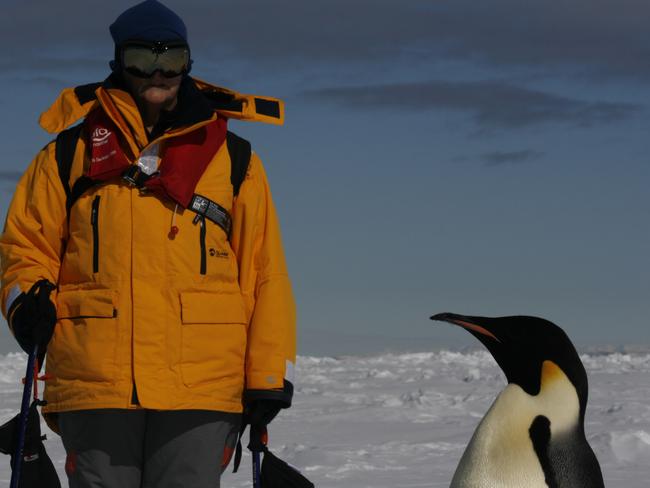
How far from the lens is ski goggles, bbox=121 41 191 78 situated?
11.8ft

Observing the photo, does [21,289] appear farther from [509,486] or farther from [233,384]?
[509,486]

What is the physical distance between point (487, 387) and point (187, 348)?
1217 cm

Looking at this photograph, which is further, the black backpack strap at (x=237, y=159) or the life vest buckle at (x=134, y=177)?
the black backpack strap at (x=237, y=159)

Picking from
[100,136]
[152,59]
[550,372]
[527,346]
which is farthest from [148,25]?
[550,372]

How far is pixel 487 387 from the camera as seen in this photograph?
1520 cm

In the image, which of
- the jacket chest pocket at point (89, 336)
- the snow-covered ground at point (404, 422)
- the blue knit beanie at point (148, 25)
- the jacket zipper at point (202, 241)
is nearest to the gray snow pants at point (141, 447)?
the jacket chest pocket at point (89, 336)

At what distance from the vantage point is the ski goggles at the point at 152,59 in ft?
11.8

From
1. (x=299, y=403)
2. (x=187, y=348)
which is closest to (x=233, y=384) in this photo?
(x=187, y=348)

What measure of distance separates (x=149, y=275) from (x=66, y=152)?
0.55 m

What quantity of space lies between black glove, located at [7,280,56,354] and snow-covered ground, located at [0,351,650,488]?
3.94 m

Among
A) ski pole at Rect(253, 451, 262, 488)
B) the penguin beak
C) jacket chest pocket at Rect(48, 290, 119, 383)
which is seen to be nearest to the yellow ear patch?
the penguin beak

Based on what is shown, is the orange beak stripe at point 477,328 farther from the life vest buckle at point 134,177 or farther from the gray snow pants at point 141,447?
the life vest buckle at point 134,177

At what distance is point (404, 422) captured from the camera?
1123cm

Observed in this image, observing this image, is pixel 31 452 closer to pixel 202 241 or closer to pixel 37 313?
pixel 37 313
